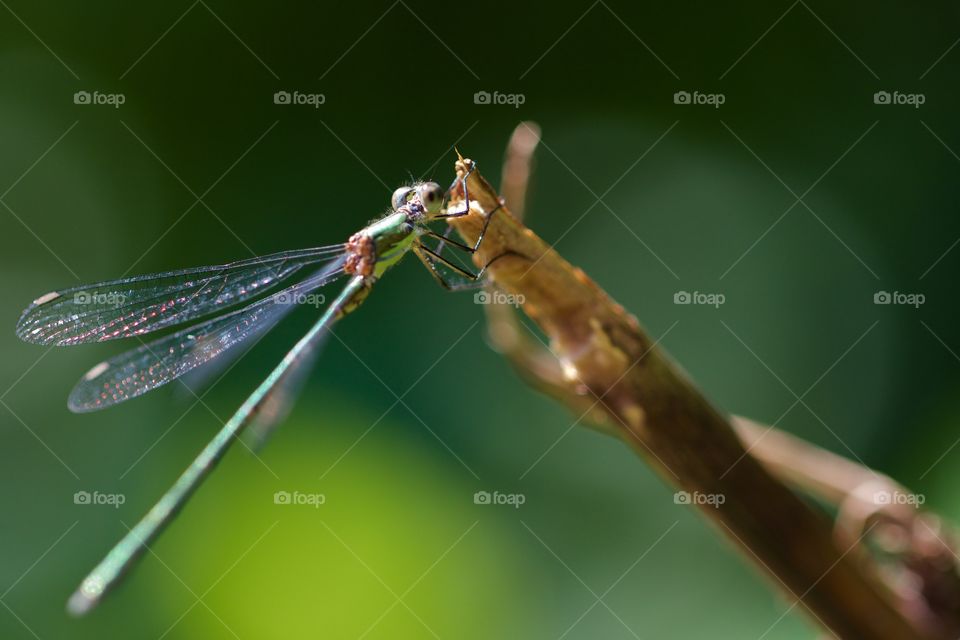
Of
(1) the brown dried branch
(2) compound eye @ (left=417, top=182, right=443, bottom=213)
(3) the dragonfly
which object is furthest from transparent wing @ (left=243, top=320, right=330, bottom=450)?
(1) the brown dried branch

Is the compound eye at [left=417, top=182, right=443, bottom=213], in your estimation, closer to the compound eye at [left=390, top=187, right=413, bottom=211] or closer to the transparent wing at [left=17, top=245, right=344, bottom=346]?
the compound eye at [left=390, top=187, right=413, bottom=211]

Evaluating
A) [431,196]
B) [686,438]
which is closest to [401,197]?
[431,196]

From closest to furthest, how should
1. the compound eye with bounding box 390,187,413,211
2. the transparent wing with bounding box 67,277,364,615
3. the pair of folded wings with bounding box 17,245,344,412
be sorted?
the transparent wing with bounding box 67,277,364,615
the compound eye with bounding box 390,187,413,211
the pair of folded wings with bounding box 17,245,344,412

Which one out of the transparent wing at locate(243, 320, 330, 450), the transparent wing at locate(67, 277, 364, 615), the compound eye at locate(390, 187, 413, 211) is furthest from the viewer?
the compound eye at locate(390, 187, 413, 211)

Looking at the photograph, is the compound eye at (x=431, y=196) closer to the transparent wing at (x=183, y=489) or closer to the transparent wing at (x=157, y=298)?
the transparent wing at (x=183, y=489)

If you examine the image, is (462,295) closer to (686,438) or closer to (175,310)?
(175,310)

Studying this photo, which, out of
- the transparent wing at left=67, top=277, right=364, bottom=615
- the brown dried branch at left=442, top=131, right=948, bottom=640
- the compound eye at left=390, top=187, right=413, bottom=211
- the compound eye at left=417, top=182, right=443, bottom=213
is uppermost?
the compound eye at left=390, top=187, right=413, bottom=211

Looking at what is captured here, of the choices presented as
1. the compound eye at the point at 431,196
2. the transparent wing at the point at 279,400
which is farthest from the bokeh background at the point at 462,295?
the compound eye at the point at 431,196

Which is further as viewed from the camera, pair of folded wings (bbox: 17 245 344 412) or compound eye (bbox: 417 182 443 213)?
pair of folded wings (bbox: 17 245 344 412)
